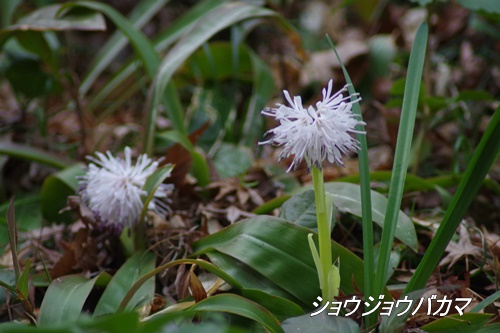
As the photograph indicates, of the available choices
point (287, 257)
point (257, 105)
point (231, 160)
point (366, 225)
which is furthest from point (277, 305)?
point (257, 105)

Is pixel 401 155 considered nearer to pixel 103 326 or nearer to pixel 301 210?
pixel 301 210

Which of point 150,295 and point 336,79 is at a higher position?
point 336,79

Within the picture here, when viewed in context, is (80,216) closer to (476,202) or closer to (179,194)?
(179,194)

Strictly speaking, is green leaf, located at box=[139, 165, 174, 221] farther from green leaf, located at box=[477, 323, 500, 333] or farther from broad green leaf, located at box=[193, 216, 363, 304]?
green leaf, located at box=[477, 323, 500, 333]

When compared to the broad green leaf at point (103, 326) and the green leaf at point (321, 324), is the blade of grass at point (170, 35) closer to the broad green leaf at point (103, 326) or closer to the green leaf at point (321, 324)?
the green leaf at point (321, 324)

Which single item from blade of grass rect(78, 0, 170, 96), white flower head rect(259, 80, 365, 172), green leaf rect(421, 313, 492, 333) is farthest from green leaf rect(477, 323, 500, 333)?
blade of grass rect(78, 0, 170, 96)

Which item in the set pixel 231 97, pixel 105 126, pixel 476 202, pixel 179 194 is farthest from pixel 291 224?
pixel 105 126

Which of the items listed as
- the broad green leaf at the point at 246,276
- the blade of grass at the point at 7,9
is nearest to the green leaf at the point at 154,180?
the broad green leaf at the point at 246,276
